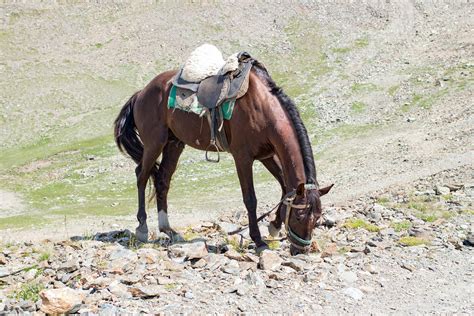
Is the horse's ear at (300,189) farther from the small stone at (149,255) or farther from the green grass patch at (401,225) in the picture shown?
the green grass patch at (401,225)

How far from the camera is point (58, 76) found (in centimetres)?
4150

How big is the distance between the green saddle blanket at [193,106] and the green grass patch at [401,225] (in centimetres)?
382

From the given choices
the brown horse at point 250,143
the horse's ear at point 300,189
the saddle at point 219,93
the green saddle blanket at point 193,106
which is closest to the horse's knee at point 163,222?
the brown horse at point 250,143

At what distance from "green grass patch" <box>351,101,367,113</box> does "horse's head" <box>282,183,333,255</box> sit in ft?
79.1

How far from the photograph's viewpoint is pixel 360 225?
1100cm

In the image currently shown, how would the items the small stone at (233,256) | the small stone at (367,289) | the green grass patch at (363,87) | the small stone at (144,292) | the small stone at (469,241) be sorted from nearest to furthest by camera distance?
the small stone at (144,292) < the small stone at (367,289) < the small stone at (233,256) < the small stone at (469,241) < the green grass patch at (363,87)

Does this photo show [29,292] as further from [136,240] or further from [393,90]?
[393,90]

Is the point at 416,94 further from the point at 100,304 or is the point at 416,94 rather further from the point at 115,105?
the point at 100,304

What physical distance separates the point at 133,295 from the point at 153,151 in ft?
14.2

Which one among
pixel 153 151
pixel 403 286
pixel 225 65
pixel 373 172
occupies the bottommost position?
pixel 373 172

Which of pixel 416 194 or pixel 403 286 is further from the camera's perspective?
pixel 416 194

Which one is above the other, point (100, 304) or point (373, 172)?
point (100, 304)

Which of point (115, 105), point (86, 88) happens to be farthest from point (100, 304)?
point (86, 88)

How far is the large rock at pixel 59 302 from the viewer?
22.6ft
